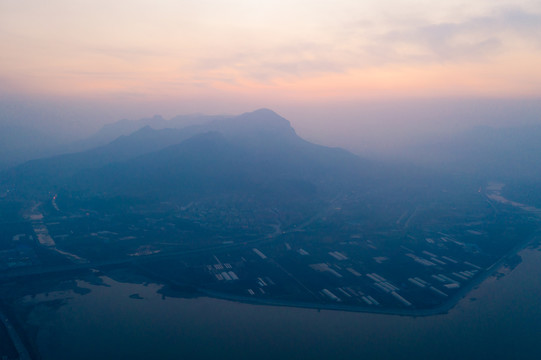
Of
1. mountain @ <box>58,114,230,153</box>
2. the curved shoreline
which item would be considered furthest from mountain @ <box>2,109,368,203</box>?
the curved shoreline

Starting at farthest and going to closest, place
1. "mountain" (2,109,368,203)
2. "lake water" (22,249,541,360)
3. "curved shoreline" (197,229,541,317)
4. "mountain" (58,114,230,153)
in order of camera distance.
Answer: "mountain" (58,114,230,153) < "mountain" (2,109,368,203) < "curved shoreline" (197,229,541,317) < "lake water" (22,249,541,360)

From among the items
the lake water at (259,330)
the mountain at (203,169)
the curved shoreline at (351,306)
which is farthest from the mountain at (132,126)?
the lake water at (259,330)

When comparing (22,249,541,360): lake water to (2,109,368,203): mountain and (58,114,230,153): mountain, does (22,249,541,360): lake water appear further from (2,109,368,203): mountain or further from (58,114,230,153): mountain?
(58,114,230,153): mountain

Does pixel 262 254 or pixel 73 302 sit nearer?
pixel 73 302

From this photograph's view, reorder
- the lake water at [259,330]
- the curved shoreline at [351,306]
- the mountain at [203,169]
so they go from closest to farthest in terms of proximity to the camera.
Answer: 1. the lake water at [259,330]
2. the curved shoreline at [351,306]
3. the mountain at [203,169]

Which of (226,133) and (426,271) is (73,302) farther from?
(226,133)

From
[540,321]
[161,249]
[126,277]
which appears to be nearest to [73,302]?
[126,277]

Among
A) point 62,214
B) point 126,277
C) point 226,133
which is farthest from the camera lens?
point 226,133

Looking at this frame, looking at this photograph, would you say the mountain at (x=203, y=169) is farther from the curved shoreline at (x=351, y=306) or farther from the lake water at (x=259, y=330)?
the lake water at (x=259, y=330)
